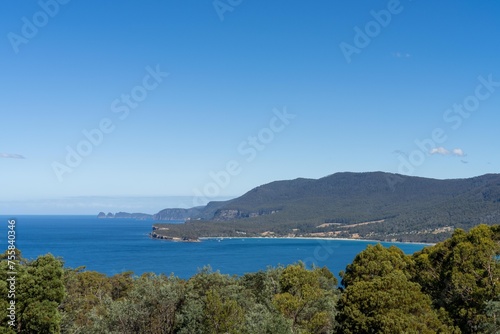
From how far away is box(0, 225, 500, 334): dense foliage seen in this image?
19031 millimetres

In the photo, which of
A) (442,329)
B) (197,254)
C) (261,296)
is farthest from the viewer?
(197,254)

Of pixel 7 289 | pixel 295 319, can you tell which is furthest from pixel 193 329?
pixel 7 289

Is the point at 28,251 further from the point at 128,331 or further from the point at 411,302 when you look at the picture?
the point at 411,302

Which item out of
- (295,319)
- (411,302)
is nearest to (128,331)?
(295,319)

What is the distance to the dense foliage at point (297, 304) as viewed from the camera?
62.4 ft

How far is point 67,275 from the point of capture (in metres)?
36.2

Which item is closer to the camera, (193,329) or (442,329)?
(442,329)

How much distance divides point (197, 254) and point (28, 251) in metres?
54.5

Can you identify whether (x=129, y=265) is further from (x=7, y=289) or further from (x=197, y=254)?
(x=7, y=289)

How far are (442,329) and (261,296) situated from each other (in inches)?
515

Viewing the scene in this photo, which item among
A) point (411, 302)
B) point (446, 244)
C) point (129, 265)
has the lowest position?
point (129, 265)

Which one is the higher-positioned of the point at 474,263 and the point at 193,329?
the point at 474,263

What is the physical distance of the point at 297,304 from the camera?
23922mm

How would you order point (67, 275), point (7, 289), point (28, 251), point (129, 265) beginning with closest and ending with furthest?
point (7, 289)
point (67, 275)
point (129, 265)
point (28, 251)
